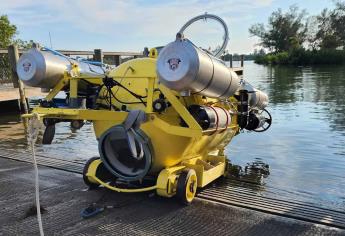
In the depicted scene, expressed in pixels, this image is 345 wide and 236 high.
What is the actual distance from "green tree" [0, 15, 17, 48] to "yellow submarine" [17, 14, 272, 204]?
20008 millimetres

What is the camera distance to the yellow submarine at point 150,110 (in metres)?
4.45

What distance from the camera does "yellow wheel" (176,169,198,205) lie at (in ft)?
16.1

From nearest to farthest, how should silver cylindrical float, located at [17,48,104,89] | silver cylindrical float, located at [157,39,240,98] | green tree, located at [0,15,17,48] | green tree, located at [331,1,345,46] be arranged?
silver cylindrical float, located at [157,39,240,98] → silver cylindrical float, located at [17,48,104,89] → green tree, located at [0,15,17,48] → green tree, located at [331,1,345,46]

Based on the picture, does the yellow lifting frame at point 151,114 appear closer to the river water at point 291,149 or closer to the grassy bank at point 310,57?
the river water at point 291,149

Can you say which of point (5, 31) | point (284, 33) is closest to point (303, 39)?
point (284, 33)

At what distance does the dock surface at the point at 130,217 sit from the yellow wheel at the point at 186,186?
0.10m

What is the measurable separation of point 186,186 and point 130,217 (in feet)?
2.45

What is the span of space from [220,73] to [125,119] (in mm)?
1212

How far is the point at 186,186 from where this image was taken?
4.91m

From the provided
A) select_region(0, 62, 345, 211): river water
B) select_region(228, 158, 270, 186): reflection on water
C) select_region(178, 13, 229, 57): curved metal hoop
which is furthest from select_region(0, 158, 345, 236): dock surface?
select_region(178, 13, 229, 57): curved metal hoop

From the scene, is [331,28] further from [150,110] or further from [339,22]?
[150,110]

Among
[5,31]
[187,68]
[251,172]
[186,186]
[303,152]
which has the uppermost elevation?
[5,31]

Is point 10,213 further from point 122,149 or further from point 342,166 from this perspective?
point 342,166

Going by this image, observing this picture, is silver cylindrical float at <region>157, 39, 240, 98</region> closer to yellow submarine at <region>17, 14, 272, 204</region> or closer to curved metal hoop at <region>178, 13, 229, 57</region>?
yellow submarine at <region>17, 14, 272, 204</region>
